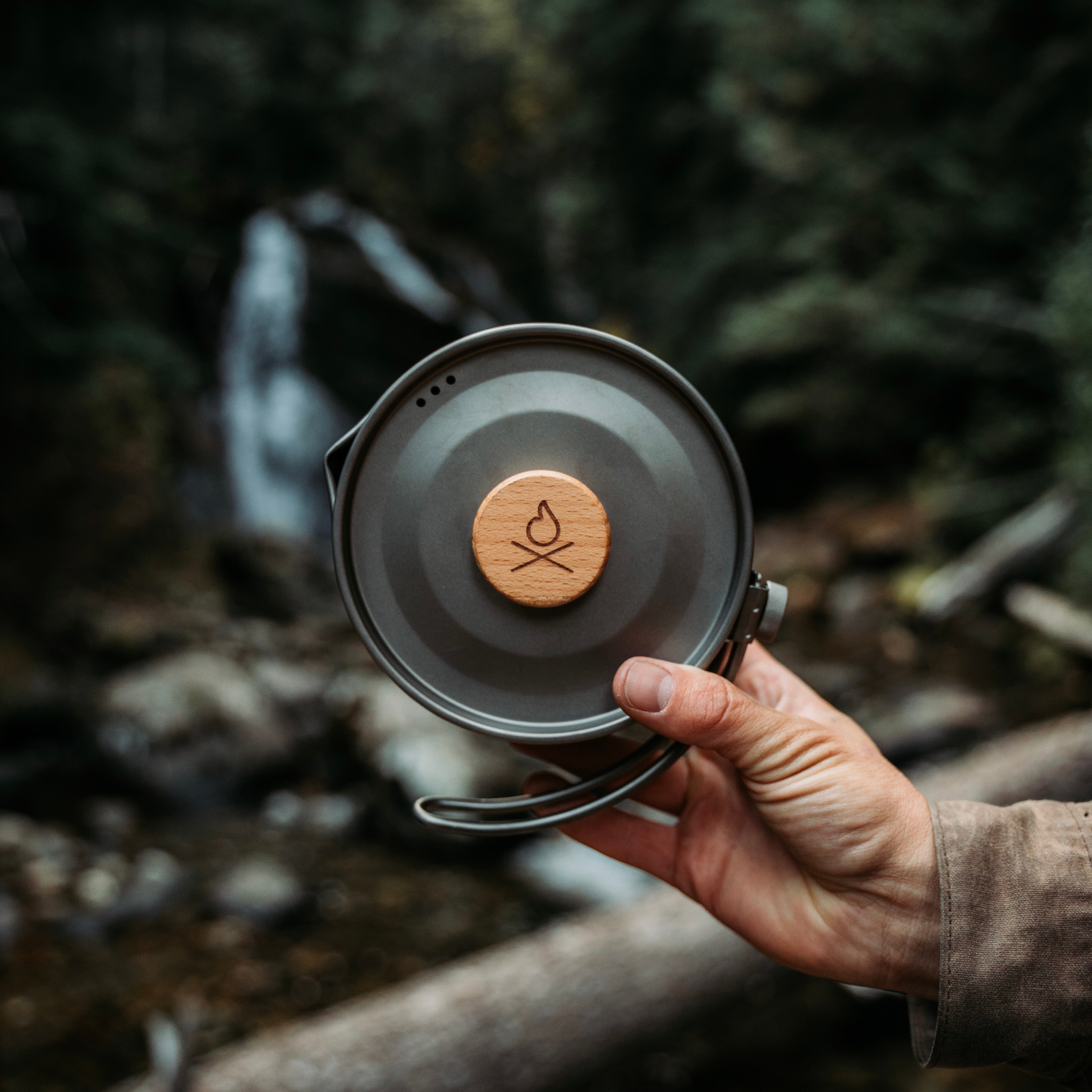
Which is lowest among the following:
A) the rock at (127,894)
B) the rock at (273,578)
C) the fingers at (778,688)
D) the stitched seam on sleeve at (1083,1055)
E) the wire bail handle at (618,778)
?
the stitched seam on sleeve at (1083,1055)

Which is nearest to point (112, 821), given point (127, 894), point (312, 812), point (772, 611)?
point (127, 894)

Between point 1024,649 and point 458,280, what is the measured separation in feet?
32.2

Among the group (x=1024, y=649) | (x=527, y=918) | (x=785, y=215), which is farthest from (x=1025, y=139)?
(x=527, y=918)

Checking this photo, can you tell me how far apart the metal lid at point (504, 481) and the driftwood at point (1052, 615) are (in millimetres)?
5524

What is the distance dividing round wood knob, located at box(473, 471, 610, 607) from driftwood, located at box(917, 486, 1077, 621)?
6.38 m

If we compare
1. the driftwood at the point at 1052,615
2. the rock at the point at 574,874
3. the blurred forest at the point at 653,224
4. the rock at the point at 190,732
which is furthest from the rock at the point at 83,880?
the driftwood at the point at 1052,615

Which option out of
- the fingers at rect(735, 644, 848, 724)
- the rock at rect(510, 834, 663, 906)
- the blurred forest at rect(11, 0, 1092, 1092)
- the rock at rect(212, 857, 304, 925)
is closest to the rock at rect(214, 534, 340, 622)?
the blurred forest at rect(11, 0, 1092, 1092)

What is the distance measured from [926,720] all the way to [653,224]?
8875mm

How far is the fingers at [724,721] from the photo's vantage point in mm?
1311

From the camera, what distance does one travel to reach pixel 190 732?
561 cm

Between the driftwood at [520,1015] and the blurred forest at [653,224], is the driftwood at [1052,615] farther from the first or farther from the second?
the driftwood at [520,1015]

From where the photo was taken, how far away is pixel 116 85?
30.0 ft

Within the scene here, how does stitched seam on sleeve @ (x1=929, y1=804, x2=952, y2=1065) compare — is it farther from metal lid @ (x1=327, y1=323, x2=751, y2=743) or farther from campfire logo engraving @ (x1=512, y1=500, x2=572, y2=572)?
campfire logo engraving @ (x1=512, y1=500, x2=572, y2=572)

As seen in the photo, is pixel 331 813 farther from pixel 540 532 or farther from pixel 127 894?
pixel 540 532
